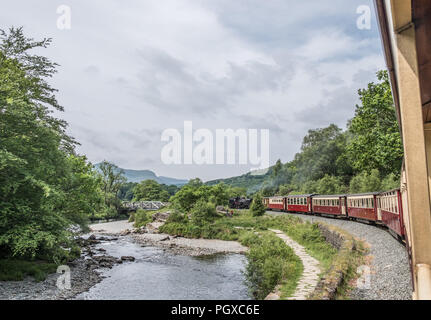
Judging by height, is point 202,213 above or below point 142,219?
above

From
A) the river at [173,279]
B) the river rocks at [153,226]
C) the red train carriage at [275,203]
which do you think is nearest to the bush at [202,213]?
Result: the river rocks at [153,226]

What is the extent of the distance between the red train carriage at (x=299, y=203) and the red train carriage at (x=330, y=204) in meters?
1.09

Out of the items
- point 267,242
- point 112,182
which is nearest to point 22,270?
point 267,242

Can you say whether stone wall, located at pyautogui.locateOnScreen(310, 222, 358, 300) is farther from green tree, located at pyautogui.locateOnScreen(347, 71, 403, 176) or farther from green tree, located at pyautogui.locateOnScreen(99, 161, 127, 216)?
green tree, located at pyautogui.locateOnScreen(99, 161, 127, 216)

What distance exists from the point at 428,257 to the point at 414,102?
4.65 ft

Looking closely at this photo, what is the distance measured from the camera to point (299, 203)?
28906mm

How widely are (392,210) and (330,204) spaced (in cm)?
1122

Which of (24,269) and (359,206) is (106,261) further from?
(359,206)

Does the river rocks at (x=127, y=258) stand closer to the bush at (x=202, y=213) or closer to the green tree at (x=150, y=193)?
the bush at (x=202, y=213)

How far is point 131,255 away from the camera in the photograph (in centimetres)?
1991
